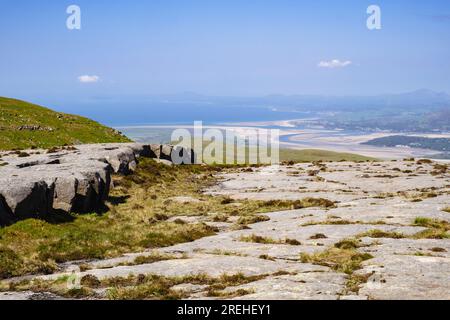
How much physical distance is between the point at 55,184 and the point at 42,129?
1800 inches

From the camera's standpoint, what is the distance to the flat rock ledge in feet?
87.1

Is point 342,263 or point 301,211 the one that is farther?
point 301,211

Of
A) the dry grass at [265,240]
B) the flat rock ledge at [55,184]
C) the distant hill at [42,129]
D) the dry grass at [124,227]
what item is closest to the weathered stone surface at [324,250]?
the dry grass at [265,240]

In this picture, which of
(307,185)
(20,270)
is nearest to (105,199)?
(20,270)

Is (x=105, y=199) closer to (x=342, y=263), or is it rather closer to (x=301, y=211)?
(x=301, y=211)

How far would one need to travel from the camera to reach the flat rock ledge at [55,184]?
26.5 meters

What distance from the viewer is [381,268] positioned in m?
17.2

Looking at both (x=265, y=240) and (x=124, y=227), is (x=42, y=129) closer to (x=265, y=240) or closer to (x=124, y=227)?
(x=124, y=227)

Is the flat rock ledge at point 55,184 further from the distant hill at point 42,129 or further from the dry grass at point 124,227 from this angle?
the distant hill at point 42,129

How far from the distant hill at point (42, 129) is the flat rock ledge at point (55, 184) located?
17.8m

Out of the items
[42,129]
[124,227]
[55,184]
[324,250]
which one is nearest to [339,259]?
[324,250]

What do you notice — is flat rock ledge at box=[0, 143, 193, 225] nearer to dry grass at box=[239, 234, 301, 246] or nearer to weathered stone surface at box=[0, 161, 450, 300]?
weathered stone surface at box=[0, 161, 450, 300]
